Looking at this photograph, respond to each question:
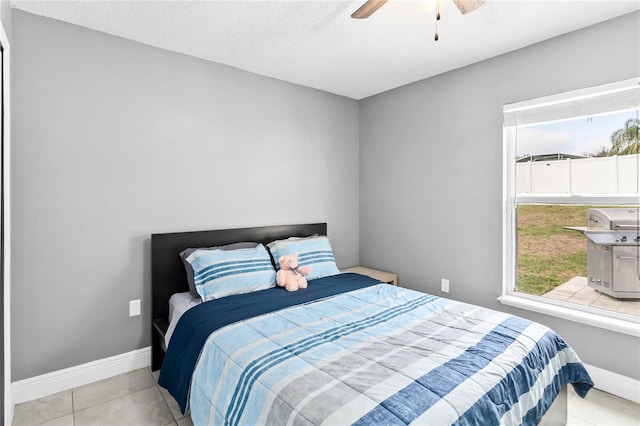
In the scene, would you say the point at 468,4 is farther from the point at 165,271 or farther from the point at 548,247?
the point at 165,271

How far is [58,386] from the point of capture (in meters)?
2.29

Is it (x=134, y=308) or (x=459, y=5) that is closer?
(x=459, y=5)

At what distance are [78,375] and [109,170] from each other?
142 centimetres

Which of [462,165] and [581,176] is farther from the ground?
[462,165]

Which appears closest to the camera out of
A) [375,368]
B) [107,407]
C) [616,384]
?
[375,368]

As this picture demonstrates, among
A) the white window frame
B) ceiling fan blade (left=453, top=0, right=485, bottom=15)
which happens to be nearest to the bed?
the white window frame

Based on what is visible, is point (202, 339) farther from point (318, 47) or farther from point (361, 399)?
point (318, 47)

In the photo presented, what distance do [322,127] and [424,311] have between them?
2.26 metres

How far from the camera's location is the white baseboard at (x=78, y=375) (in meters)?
2.17

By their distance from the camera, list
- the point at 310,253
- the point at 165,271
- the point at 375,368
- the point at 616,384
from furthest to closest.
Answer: the point at 310,253
the point at 165,271
the point at 616,384
the point at 375,368

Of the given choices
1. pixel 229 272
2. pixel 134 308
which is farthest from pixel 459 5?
pixel 134 308

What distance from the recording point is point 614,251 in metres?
2.40

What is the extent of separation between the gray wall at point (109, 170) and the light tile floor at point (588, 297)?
8.15 feet

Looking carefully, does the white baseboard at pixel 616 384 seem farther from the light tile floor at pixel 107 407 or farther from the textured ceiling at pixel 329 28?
the light tile floor at pixel 107 407
